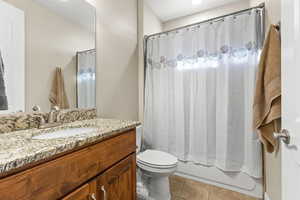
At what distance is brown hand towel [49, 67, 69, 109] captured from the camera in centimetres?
117

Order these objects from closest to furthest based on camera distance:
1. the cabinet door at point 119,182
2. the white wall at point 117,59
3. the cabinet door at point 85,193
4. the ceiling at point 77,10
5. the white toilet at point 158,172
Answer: the cabinet door at point 85,193 → the cabinet door at point 119,182 → the ceiling at point 77,10 → the white toilet at point 158,172 → the white wall at point 117,59

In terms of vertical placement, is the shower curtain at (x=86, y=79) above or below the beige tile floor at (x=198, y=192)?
above

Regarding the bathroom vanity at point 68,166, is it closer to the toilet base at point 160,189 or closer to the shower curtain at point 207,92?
the toilet base at point 160,189

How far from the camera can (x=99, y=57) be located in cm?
158

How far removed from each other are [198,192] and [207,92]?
1183 millimetres

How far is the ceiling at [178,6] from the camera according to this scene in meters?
2.25

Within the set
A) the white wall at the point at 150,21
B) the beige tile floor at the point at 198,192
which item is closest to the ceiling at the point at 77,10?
the white wall at the point at 150,21

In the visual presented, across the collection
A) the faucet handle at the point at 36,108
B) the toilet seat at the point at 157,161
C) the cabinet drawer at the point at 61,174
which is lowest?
the toilet seat at the point at 157,161

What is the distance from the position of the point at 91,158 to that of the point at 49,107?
25.7 inches

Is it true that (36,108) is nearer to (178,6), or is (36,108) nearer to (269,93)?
(269,93)

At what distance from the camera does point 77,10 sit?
53.4 inches

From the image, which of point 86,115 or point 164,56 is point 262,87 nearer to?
point 164,56

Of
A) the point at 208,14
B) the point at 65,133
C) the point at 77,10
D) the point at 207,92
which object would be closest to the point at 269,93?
the point at 207,92

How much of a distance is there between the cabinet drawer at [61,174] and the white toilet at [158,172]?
2.25ft
